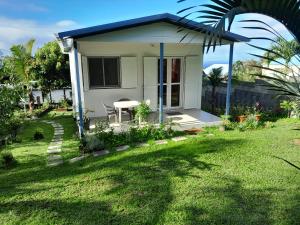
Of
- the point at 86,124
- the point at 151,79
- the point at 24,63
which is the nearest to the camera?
the point at 86,124

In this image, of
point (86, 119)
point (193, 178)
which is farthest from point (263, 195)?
point (86, 119)

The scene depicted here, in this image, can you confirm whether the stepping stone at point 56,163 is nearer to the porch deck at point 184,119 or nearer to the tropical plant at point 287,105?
the porch deck at point 184,119

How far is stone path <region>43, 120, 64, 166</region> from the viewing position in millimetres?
5965

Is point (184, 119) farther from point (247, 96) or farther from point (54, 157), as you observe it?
point (54, 157)

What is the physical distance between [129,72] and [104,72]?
1001 mm

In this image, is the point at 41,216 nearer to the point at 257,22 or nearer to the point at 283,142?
the point at 257,22

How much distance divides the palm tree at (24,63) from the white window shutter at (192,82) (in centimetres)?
772

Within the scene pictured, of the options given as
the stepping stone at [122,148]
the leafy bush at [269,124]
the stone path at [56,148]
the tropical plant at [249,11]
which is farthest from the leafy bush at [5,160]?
the leafy bush at [269,124]

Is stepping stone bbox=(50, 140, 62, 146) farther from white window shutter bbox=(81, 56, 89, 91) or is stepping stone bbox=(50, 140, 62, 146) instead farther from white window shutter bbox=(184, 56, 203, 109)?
white window shutter bbox=(184, 56, 203, 109)

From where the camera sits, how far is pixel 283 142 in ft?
22.2

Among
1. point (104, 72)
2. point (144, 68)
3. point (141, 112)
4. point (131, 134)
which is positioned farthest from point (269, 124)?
point (104, 72)

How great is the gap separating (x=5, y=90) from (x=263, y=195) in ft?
18.5

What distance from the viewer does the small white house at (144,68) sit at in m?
8.13

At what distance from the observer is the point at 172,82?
34.2 ft
